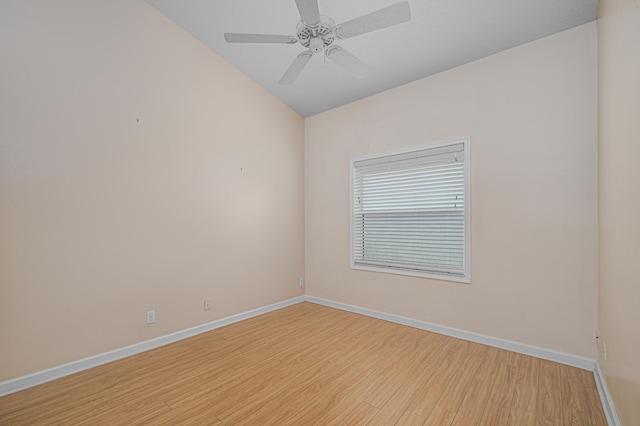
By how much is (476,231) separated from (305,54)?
2425 mm

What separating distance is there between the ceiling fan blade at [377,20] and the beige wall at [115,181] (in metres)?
1.95

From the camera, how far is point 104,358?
247 centimetres

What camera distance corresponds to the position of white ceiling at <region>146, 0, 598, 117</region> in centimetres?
232

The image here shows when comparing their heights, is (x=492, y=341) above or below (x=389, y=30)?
below

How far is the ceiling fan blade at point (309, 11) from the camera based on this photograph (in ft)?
6.05

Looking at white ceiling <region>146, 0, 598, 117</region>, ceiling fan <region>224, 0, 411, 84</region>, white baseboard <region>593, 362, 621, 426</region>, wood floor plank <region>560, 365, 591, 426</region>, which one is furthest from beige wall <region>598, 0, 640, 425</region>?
ceiling fan <region>224, 0, 411, 84</region>

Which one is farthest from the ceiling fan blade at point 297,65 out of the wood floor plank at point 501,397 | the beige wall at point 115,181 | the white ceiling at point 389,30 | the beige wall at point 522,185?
the wood floor plank at point 501,397

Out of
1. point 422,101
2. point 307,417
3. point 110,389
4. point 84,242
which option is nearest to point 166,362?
point 110,389

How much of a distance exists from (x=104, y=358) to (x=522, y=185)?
4.18 metres

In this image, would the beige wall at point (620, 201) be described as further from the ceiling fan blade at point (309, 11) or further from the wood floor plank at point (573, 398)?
the ceiling fan blade at point (309, 11)

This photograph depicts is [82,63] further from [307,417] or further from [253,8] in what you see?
[307,417]

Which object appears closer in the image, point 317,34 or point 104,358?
point 317,34

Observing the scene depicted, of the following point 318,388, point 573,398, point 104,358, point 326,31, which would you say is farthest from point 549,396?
point 104,358

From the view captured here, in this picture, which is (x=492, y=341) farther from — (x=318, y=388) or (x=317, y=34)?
(x=317, y=34)
